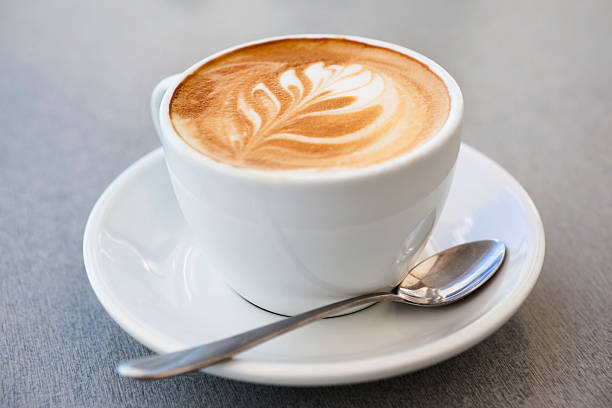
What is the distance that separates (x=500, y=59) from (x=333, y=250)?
1.21 meters

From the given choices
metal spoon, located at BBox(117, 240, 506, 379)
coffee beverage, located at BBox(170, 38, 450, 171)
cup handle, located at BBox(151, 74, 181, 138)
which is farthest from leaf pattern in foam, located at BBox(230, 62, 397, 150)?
metal spoon, located at BBox(117, 240, 506, 379)

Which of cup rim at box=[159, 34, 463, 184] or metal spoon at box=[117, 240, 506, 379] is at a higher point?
cup rim at box=[159, 34, 463, 184]

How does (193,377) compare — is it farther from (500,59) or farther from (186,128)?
(500,59)

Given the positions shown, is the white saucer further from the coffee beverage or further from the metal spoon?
the coffee beverage

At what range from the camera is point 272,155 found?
2.39 ft

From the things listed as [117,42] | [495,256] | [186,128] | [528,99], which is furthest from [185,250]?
[117,42]

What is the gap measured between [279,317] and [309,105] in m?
0.31

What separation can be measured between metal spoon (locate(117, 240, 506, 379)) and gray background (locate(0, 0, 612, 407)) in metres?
0.09

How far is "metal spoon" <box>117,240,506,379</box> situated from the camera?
624mm

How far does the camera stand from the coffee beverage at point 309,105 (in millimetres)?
733

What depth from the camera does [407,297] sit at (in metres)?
0.82

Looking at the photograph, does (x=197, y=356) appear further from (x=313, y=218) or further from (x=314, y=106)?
(x=314, y=106)

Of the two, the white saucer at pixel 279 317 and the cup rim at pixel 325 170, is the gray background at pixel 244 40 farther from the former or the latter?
the cup rim at pixel 325 170

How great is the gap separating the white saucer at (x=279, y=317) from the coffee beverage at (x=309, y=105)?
23cm
